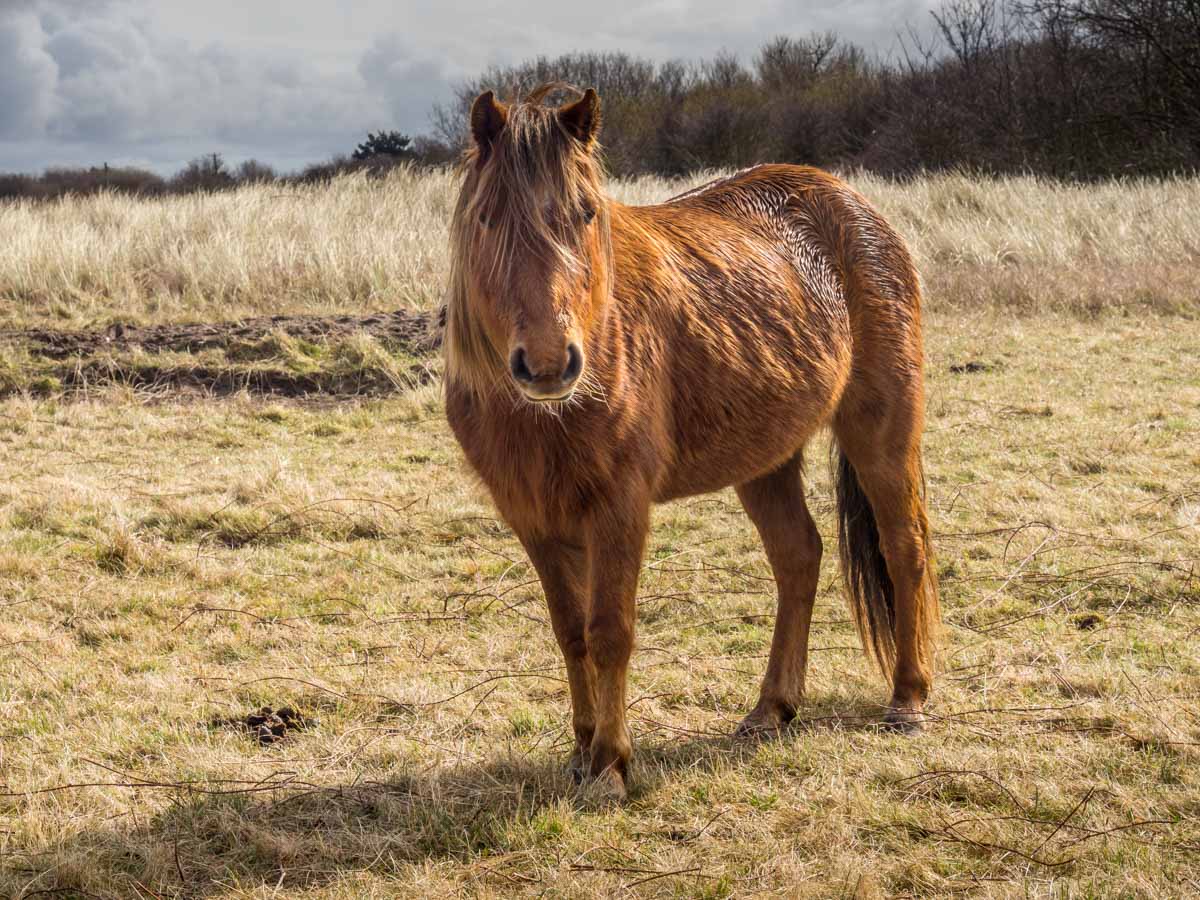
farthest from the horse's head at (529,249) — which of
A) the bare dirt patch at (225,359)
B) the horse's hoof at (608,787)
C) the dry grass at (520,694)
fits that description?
the bare dirt patch at (225,359)

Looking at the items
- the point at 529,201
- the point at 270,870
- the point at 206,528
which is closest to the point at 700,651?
the point at 270,870

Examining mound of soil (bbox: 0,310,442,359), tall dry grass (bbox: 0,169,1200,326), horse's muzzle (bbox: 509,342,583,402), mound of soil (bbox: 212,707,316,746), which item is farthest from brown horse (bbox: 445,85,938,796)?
tall dry grass (bbox: 0,169,1200,326)

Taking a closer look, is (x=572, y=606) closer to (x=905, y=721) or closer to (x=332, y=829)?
(x=332, y=829)

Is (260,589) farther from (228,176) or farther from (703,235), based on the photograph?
(228,176)

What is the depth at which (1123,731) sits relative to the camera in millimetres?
3518

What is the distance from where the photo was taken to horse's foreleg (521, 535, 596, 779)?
3232 millimetres

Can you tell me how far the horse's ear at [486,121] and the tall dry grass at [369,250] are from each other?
29.2 feet

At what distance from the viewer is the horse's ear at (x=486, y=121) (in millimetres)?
2785

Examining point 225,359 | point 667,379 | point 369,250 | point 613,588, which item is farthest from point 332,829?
point 369,250

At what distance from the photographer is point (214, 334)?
10.3 meters

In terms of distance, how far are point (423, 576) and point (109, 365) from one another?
17.7 ft

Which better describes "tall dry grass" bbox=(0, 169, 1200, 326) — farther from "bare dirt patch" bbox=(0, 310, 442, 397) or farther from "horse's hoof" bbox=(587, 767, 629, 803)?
"horse's hoof" bbox=(587, 767, 629, 803)

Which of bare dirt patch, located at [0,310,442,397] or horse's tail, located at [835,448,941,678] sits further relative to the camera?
bare dirt patch, located at [0,310,442,397]

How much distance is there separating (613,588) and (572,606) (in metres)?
0.29
